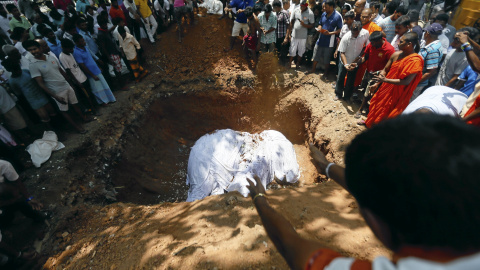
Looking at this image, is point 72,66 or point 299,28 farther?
point 299,28

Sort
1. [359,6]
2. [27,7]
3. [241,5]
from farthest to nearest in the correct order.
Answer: [241,5] < [27,7] < [359,6]

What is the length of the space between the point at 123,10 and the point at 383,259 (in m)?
Answer: 8.29

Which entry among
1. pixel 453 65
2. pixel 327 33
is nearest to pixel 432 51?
pixel 453 65

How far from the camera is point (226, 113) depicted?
6.96m

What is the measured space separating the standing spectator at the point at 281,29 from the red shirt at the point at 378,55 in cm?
249

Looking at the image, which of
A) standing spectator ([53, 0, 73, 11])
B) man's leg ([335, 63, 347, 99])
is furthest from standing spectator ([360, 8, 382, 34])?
standing spectator ([53, 0, 73, 11])

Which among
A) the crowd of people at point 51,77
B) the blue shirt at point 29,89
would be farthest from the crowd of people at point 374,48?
the blue shirt at point 29,89

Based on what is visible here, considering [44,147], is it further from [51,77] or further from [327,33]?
[327,33]

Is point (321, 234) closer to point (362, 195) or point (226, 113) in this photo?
point (362, 195)

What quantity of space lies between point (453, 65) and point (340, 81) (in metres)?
1.93

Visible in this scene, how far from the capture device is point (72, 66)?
452 cm

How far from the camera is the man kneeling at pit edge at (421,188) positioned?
0.54 meters

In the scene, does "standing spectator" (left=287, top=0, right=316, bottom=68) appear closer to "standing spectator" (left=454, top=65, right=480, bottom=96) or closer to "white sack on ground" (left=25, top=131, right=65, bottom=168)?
"standing spectator" (left=454, top=65, right=480, bottom=96)

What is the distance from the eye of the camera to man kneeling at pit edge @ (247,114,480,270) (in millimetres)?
539
